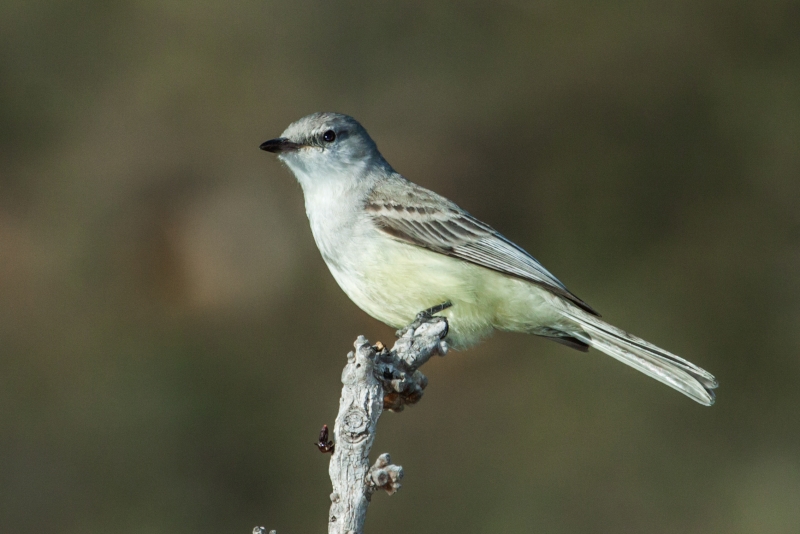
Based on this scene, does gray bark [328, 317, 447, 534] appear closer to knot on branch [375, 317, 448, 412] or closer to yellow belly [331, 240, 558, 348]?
knot on branch [375, 317, 448, 412]

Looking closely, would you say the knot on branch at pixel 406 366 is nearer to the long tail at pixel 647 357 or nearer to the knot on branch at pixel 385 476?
the knot on branch at pixel 385 476

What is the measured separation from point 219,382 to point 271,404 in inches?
18.9

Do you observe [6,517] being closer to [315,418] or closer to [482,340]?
[315,418]

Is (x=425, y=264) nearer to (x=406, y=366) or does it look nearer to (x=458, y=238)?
(x=458, y=238)

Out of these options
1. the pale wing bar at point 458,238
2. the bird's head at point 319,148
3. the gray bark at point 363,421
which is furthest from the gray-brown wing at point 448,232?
the gray bark at point 363,421

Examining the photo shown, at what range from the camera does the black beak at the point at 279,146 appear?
4857 millimetres

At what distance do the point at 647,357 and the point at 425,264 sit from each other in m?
1.29

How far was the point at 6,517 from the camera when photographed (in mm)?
6742

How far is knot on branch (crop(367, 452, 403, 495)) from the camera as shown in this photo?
2.62 m

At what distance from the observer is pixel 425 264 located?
15.2ft

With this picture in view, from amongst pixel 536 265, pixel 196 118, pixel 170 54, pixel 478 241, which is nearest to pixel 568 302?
pixel 536 265

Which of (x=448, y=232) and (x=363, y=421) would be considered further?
(x=448, y=232)

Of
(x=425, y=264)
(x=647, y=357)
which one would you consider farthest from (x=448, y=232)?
(x=647, y=357)

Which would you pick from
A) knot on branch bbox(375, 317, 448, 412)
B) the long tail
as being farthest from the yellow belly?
knot on branch bbox(375, 317, 448, 412)
